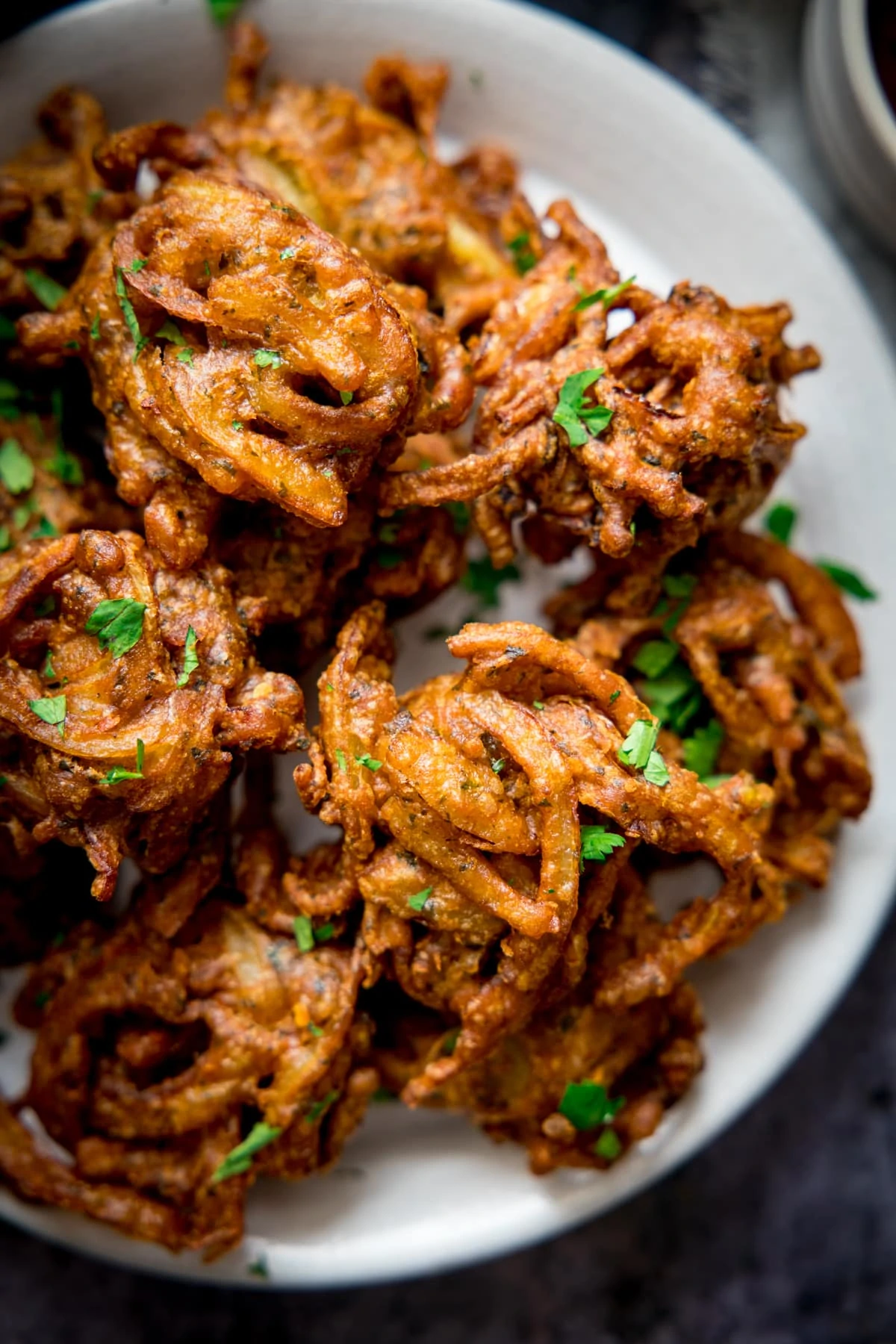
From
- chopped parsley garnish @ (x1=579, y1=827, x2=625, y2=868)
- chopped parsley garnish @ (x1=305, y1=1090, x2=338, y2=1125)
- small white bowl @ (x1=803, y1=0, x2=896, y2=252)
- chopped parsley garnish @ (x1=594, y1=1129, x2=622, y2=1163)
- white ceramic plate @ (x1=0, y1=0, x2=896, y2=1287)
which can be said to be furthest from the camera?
small white bowl @ (x1=803, y1=0, x2=896, y2=252)

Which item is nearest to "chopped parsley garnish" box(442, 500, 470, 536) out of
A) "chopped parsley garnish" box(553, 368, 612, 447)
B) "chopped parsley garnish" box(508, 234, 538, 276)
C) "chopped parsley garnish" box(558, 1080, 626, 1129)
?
"chopped parsley garnish" box(553, 368, 612, 447)

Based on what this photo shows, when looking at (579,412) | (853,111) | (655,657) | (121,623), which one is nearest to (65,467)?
(121,623)

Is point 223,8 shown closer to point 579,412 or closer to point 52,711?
point 579,412

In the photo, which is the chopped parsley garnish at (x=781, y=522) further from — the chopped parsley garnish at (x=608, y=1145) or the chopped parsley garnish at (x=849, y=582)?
the chopped parsley garnish at (x=608, y=1145)

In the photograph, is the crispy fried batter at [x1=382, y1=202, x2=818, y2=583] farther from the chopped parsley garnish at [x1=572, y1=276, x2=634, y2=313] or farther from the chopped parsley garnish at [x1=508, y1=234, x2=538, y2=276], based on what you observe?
the chopped parsley garnish at [x1=508, y1=234, x2=538, y2=276]

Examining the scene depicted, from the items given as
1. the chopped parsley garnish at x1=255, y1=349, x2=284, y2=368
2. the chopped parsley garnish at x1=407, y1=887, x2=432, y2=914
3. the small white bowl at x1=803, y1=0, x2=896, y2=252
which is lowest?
the chopped parsley garnish at x1=407, y1=887, x2=432, y2=914

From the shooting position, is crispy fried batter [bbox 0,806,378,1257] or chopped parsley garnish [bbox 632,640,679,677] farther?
chopped parsley garnish [bbox 632,640,679,677]

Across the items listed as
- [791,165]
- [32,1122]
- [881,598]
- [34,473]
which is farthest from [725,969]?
[791,165]
